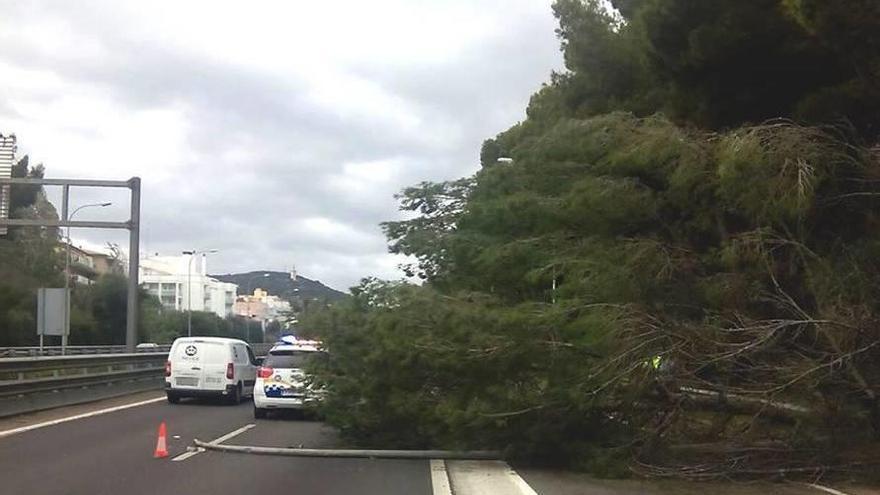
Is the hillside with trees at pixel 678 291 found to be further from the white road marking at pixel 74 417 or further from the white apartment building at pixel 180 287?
the white apartment building at pixel 180 287

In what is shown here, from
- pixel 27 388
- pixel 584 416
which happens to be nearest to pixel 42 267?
pixel 27 388

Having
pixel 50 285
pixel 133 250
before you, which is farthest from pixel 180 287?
pixel 133 250

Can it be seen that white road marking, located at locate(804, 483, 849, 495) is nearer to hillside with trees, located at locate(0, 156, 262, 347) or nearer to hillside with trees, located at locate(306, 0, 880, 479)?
hillside with trees, located at locate(306, 0, 880, 479)

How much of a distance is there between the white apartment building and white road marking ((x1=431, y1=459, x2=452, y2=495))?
135 meters

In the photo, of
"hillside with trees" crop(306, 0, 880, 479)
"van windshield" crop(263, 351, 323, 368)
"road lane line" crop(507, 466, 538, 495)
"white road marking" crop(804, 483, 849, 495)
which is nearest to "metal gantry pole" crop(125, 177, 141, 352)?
"van windshield" crop(263, 351, 323, 368)

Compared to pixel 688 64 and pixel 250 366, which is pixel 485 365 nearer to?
pixel 688 64

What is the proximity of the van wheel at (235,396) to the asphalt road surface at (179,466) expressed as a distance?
6.42 m

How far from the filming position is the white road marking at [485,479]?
11648mm

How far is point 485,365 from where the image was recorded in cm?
1338

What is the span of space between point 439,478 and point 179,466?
11.5ft

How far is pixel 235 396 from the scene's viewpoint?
26.7 meters

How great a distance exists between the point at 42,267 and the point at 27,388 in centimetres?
6065

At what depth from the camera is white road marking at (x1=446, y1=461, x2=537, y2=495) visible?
38.2 feet

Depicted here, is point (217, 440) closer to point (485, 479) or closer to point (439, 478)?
point (439, 478)
